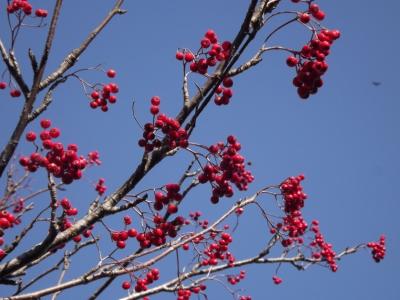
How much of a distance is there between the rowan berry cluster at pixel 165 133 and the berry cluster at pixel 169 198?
517 mm

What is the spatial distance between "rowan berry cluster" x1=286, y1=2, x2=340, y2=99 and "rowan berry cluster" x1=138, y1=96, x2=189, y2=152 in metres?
1.00

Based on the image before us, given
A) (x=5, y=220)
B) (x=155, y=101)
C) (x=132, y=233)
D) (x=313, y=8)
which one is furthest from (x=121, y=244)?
(x=313, y=8)

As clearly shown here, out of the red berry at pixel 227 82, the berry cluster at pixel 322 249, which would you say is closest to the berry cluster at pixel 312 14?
the red berry at pixel 227 82

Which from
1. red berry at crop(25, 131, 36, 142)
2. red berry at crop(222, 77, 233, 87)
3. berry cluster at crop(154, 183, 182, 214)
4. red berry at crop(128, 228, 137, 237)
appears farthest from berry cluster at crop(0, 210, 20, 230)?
red berry at crop(222, 77, 233, 87)

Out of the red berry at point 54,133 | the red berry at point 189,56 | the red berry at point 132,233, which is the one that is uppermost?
the red berry at point 189,56

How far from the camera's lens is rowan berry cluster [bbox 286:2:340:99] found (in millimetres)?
2975

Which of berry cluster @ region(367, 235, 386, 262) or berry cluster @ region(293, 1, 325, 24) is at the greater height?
berry cluster @ region(367, 235, 386, 262)

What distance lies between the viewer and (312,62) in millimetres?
2994

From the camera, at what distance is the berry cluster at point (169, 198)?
3.50 metres

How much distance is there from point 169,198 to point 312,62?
5.48 feet

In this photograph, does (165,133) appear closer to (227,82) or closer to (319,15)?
(227,82)

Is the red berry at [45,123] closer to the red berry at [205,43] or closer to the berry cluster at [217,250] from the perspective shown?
the red berry at [205,43]

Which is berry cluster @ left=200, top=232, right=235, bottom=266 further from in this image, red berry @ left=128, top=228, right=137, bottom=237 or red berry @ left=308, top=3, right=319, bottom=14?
red berry @ left=308, top=3, right=319, bottom=14

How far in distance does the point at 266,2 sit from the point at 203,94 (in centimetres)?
81
